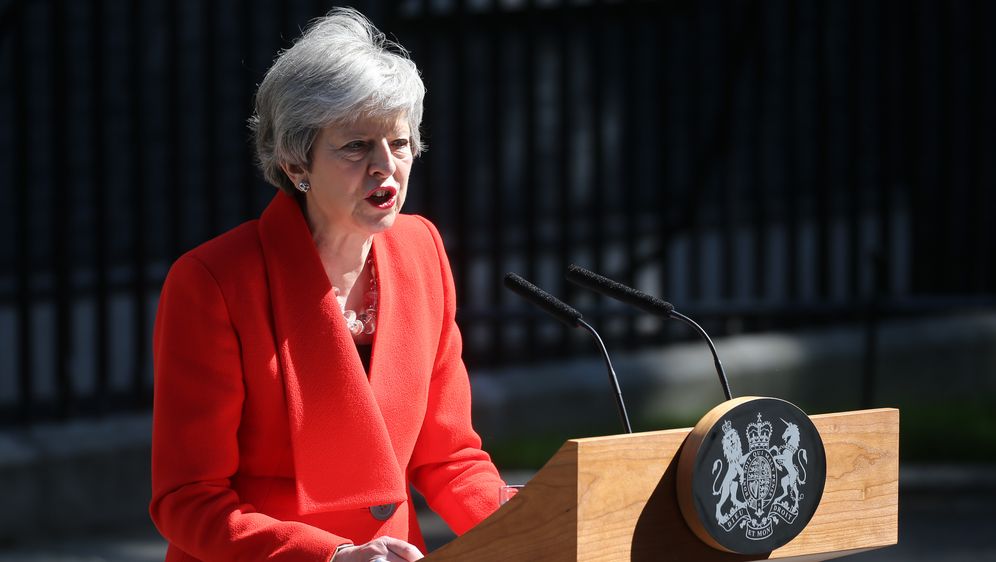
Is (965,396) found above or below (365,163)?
below

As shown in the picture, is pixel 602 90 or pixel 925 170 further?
pixel 925 170

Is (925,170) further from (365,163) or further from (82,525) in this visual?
(365,163)

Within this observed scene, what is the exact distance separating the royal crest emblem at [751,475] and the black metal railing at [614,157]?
16.3ft

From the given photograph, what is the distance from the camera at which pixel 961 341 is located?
7785mm

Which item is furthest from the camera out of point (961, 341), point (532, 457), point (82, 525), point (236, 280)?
point (961, 341)

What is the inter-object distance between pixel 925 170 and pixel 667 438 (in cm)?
628

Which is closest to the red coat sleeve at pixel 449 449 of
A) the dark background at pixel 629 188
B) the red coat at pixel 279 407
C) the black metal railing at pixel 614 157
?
the red coat at pixel 279 407

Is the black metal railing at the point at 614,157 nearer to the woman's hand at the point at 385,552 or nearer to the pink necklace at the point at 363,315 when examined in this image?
the pink necklace at the point at 363,315

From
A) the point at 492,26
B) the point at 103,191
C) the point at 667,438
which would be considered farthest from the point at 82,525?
the point at 667,438

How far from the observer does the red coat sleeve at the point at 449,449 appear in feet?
8.34

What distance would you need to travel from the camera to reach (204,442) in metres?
2.29

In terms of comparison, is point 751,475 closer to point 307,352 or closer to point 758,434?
point 758,434

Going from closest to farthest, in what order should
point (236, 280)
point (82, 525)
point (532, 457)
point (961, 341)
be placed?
point (236, 280) → point (82, 525) → point (532, 457) → point (961, 341)

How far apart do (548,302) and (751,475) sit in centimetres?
47
